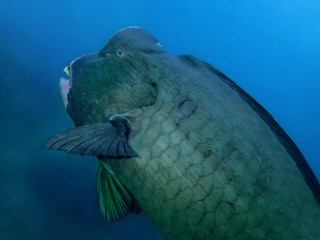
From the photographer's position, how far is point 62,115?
5.99 metres

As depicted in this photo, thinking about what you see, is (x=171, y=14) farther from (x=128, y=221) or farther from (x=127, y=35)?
(x=127, y=35)

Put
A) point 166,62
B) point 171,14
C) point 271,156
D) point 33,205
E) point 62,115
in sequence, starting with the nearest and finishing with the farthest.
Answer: point 271,156 < point 166,62 < point 33,205 < point 62,115 < point 171,14

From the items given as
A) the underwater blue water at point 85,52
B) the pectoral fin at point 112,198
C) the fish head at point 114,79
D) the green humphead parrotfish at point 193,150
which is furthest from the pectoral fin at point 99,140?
the underwater blue water at point 85,52

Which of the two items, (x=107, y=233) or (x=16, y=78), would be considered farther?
(x=16, y=78)

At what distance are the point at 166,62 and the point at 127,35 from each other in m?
0.33

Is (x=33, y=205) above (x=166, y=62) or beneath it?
above

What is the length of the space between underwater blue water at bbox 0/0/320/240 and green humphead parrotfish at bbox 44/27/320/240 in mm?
3354

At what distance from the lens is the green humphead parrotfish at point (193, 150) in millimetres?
1442

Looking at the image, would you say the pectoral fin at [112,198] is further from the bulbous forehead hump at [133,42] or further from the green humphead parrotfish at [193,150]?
the bulbous forehead hump at [133,42]

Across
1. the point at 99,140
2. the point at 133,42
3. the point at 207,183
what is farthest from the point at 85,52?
the point at 207,183

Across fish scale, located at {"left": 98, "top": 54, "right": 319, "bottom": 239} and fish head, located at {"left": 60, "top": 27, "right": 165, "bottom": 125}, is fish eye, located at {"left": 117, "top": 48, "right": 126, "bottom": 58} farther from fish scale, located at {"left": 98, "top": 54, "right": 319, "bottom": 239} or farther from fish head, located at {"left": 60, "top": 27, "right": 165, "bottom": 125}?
fish scale, located at {"left": 98, "top": 54, "right": 319, "bottom": 239}

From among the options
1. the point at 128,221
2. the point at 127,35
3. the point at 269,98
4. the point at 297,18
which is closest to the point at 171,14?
the point at 269,98

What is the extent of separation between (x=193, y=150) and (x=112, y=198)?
712 millimetres

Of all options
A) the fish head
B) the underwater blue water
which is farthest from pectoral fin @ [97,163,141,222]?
the underwater blue water
